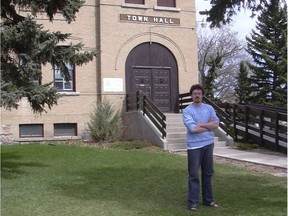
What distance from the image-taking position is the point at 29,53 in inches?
371

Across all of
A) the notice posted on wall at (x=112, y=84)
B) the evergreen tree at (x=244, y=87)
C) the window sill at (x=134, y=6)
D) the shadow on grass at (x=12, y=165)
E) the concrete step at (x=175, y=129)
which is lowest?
the shadow on grass at (x=12, y=165)

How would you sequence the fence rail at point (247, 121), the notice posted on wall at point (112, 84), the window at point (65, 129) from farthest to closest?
the notice posted on wall at point (112, 84), the window at point (65, 129), the fence rail at point (247, 121)

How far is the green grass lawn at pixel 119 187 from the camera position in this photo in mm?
6711

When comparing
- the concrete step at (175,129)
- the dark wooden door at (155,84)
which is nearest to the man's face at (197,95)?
the concrete step at (175,129)

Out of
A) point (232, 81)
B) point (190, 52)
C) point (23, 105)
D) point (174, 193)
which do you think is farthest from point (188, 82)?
point (232, 81)

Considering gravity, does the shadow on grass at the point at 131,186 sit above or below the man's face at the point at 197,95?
below

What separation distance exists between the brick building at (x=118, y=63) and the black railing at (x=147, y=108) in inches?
19.8

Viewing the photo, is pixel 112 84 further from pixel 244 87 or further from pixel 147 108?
pixel 244 87

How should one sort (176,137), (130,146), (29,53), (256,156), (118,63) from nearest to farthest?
(29,53)
(256,156)
(130,146)
(176,137)
(118,63)

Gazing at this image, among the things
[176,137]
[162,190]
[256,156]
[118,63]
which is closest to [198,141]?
[162,190]

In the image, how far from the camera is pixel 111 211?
6617 mm

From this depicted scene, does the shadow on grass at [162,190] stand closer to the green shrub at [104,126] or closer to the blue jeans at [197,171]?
the blue jeans at [197,171]

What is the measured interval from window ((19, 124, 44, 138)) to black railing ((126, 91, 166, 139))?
13.1 ft

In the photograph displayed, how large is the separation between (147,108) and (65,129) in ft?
13.7
